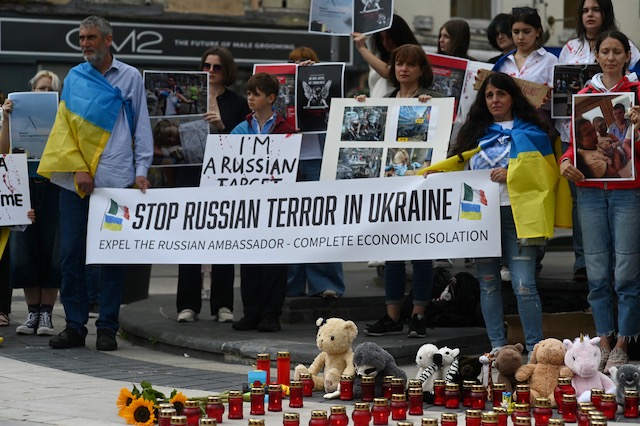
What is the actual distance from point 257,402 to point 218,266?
327 centimetres

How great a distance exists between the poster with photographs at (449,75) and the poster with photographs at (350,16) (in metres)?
0.50

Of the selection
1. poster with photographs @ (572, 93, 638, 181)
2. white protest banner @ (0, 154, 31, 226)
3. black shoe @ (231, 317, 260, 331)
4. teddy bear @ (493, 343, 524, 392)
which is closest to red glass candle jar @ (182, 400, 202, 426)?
teddy bear @ (493, 343, 524, 392)

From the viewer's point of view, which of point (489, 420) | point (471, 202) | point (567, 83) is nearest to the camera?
point (489, 420)

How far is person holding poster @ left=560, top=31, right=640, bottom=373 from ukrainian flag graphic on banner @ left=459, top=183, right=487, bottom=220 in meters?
0.60

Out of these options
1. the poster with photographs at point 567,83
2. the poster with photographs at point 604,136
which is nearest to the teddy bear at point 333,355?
the poster with photographs at point 604,136

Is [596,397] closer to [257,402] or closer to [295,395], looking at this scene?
[295,395]

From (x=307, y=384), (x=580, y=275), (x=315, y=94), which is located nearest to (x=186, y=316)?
(x=315, y=94)

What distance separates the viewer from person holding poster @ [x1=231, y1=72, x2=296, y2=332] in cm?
948

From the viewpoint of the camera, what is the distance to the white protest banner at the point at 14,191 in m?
9.76

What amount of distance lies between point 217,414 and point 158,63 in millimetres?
18383

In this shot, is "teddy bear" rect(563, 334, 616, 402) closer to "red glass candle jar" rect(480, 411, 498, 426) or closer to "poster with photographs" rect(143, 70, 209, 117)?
"red glass candle jar" rect(480, 411, 498, 426)

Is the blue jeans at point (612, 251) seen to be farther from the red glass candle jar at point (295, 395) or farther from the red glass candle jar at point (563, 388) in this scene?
the red glass candle jar at point (295, 395)

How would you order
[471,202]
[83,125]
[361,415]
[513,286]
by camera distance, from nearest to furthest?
[361,415]
[513,286]
[471,202]
[83,125]

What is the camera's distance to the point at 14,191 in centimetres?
978
